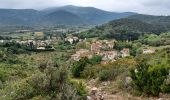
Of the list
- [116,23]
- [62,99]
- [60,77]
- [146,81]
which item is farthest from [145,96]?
[116,23]

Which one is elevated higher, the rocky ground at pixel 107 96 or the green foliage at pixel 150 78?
the green foliage at pixel 150 78

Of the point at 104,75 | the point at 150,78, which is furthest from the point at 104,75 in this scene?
the point at 150,78

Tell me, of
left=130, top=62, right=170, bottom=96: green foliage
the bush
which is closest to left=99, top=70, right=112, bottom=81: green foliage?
the bush

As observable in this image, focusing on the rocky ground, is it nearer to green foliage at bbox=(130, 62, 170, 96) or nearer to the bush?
green foliage at bbox=(130, 62, 170, 96)

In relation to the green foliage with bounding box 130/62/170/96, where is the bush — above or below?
below

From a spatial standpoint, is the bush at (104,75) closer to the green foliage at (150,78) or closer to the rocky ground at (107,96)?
the rocky ground at (107,96)

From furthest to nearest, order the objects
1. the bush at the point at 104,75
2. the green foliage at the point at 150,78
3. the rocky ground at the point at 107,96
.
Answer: the bush at the point at 104,75
the green foliage at the point at 150,78
the rocky ground at the point at 107,96

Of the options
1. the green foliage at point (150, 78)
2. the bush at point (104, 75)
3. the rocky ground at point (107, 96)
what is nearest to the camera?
the rocky ground at point (107, 96)

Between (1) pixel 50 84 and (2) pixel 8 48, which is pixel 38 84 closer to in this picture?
(1) pixel 50 84

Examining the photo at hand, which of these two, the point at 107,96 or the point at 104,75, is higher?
the point at 107,96

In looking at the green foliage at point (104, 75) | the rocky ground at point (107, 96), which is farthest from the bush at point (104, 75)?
A: the rocky ground at point (107, 96)

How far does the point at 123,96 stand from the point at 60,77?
6.88 metres

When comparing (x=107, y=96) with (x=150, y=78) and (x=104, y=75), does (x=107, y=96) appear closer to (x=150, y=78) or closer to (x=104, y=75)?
(x=150, y=78)

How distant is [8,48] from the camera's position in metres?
98.8
